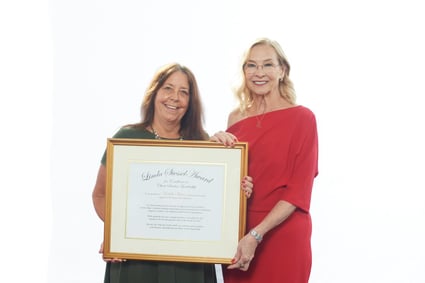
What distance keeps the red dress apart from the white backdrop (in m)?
1.20

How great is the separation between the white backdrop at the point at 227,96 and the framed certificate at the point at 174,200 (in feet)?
4.40

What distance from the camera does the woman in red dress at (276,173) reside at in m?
2.14

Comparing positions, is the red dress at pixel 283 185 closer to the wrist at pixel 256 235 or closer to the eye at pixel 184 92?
the wrist at pixel 256 235

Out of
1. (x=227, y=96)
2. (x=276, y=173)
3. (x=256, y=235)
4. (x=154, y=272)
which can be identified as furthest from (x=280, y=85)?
(x=227, y=96)

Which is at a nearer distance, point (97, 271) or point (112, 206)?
point (112, 206)

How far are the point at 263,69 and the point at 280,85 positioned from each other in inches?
4.3

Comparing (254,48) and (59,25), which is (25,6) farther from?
(254,48)

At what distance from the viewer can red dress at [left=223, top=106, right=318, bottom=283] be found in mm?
2148

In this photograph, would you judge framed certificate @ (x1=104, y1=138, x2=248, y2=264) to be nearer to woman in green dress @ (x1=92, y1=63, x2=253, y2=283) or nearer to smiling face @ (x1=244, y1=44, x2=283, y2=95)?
woman in green dress @ (x1=92, y1=63, x2=253, y2=283)

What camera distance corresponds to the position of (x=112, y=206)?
205 cm

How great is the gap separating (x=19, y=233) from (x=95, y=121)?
76cm

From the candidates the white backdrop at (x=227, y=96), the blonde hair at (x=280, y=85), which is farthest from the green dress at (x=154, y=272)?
the white backdrop at (x=227, y=96)

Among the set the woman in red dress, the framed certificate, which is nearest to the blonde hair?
the woman in red dress

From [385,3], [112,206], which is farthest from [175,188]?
[385,3]
